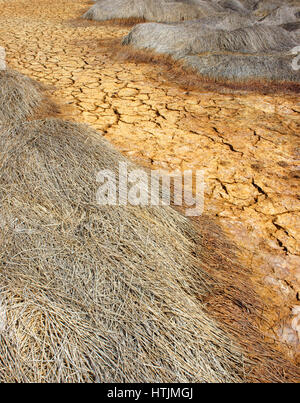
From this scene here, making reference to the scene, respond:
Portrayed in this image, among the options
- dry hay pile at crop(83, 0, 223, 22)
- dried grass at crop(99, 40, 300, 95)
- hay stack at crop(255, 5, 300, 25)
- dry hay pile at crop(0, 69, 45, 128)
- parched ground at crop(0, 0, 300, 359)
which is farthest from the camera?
dry hay pile at crop(83, 0, 223, 22)

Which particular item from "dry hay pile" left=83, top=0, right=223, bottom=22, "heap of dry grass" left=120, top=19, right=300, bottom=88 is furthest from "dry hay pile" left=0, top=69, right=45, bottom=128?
"dry hay pile" left=83, top=0, right=223, bottom=22

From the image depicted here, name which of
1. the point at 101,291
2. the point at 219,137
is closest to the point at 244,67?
the point at 219,137

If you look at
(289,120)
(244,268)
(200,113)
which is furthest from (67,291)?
(289,120)

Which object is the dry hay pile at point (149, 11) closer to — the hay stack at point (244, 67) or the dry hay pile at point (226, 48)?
the dry hay pile at point (226, 48)

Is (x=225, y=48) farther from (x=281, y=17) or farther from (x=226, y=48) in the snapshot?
(x=281, y=17)

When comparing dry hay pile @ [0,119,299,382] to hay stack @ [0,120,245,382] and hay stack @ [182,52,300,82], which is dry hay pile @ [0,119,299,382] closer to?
hay stack @ [0,120,245,382]

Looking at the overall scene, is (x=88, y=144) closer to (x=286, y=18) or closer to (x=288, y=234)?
(x=288, y=234)

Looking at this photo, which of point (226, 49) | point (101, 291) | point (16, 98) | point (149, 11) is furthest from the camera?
point (149, 11)
